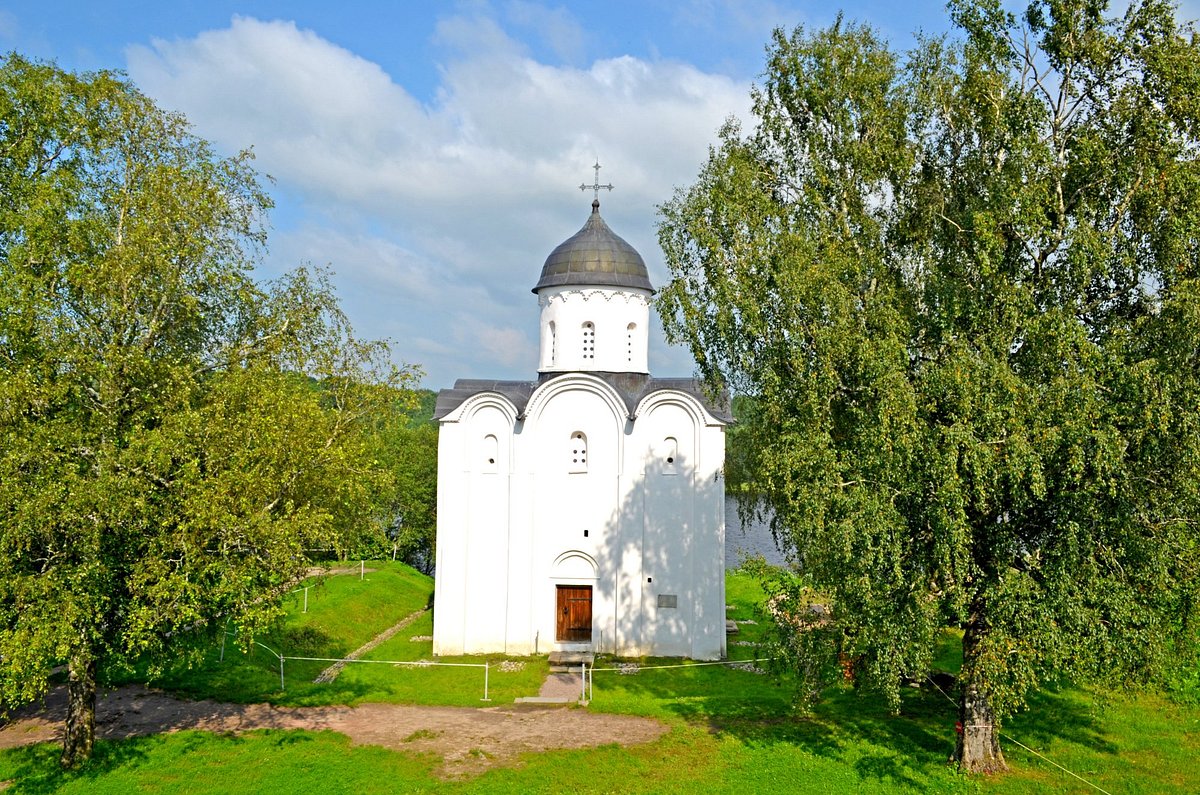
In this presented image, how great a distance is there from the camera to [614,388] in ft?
73.3

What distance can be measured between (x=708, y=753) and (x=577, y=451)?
9500 mm

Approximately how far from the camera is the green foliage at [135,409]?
11.6 meters

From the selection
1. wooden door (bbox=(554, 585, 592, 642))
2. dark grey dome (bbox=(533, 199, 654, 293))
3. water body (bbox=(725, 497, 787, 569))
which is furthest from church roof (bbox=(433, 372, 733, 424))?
water body (bbox=(725, 497, 787, 569))

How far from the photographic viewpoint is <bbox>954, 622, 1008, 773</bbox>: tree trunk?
13.0m

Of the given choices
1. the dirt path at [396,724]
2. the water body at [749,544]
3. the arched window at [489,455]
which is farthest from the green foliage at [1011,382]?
the water body at [749,544]

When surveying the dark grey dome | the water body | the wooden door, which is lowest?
the wooden door

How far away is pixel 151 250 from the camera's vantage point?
12953 millimetres

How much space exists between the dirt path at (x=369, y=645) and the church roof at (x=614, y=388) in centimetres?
624

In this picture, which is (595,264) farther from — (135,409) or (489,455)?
(135,409)

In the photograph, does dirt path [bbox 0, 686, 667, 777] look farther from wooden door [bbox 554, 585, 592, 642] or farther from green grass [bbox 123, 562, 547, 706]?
wooden door [bbox 554, 585, 592, 642]

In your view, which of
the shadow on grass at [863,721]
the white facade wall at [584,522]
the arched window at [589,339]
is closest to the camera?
the shadow on grass at [863,721]

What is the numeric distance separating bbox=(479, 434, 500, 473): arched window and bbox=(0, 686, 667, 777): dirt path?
670 cm

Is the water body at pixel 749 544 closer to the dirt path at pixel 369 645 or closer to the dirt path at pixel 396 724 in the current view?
the dirt path at pixel 369 645

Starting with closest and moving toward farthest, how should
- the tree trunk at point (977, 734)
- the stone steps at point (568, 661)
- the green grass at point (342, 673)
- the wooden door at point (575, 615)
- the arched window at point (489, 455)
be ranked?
the tree trunk at point (977, 734) < the green grass at point (342, 673) < the stone steps at point (568, 661) < the wooden door at point (575, 615) < the arched window at point (489, 455)
